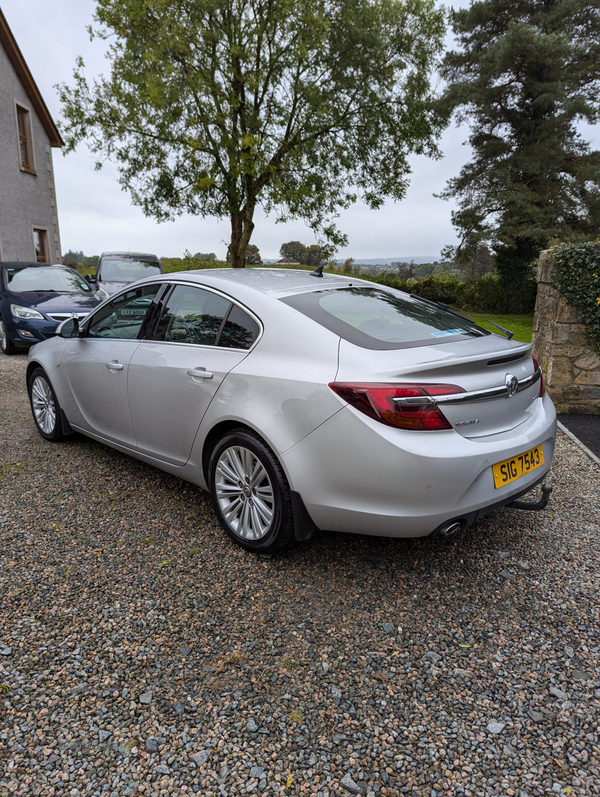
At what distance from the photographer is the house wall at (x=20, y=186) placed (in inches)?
685

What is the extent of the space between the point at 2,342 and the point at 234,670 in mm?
10478

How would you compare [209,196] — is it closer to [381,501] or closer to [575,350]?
[575,350]

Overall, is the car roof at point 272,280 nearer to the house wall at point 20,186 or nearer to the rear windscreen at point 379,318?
the rear windscreen at point 379,318

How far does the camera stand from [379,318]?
3.12 metres

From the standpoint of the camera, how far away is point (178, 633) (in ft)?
8.18

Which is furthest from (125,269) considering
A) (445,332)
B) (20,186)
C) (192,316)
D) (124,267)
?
(445,332)

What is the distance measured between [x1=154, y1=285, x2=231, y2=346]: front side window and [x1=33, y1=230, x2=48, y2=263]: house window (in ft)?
60.3

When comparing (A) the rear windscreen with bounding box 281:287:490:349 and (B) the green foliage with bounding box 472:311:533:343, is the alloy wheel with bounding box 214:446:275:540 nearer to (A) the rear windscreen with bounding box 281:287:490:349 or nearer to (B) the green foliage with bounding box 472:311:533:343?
(A) the rear windscreen with bounding box 281:287:490:349

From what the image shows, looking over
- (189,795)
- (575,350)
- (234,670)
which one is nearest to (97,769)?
(189,795)

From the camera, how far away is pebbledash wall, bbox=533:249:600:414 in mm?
6316

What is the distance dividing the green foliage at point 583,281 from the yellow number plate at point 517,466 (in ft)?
12.6

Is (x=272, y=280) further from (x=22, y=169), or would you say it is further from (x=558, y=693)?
(x=22, y=169)

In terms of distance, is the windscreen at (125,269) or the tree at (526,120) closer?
the windscreen at (125,269)

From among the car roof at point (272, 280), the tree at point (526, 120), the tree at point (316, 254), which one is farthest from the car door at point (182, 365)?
the tree at point (526, 120)
